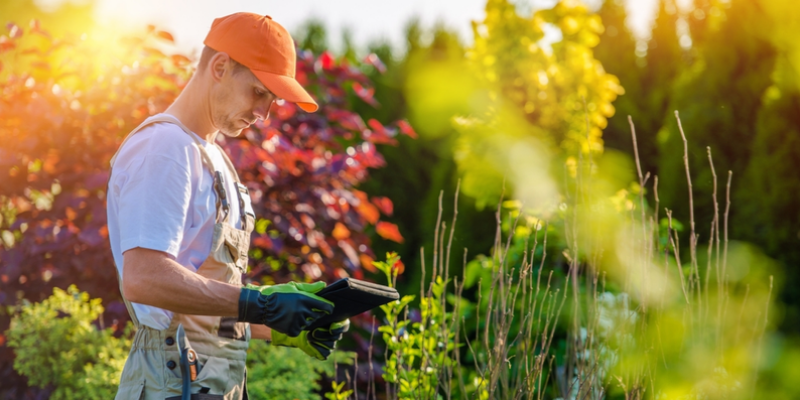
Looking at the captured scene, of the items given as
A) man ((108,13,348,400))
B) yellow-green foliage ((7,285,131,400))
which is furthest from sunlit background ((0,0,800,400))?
man ((108,13,348,400))

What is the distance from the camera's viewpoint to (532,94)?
4812mm

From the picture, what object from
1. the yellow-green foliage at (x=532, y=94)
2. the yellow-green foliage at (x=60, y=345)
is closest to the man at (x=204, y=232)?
the yellow-green foliage at (x=60, y=345)

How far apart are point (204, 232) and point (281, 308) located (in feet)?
0.91

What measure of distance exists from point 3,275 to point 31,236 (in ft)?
0.86

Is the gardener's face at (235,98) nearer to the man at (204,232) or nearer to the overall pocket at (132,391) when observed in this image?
the man at (204,232)

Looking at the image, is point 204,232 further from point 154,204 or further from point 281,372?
point 281,372

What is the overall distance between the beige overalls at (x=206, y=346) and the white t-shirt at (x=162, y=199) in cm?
2

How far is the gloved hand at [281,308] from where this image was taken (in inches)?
56.9

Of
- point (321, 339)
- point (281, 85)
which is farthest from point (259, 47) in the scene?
point (321, 339)

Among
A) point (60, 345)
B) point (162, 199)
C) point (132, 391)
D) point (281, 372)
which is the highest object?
point (162, 199)

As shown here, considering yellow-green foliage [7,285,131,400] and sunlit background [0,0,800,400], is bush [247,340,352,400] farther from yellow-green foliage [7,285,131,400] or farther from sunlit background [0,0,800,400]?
yellow-green foliage [7,285,131,400]

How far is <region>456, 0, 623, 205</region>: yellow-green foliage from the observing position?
4.68 metres

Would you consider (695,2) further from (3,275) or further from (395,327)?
(3,275)

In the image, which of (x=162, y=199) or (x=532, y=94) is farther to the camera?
(x=532, y=94)
